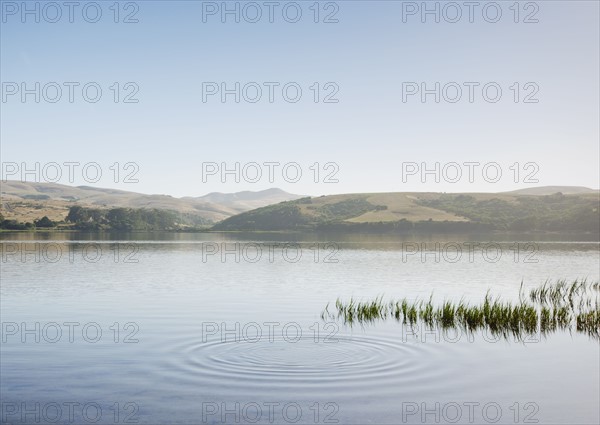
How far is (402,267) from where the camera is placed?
75062mm

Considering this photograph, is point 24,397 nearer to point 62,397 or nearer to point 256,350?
point 62,397

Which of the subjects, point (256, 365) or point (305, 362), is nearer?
point (256, 365)

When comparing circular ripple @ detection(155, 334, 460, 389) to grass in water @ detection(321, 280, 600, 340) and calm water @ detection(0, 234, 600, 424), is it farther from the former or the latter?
grass in water @ detection(321, 280, 600, 340)

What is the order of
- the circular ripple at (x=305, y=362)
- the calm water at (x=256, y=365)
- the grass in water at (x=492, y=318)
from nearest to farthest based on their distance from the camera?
the calm water at (x=256, y=365)
the circular ripple at (x=305, y=362)
the grass in water at (x=492, y=318)

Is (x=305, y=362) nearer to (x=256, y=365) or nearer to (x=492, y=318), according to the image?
(x=256, y=365)

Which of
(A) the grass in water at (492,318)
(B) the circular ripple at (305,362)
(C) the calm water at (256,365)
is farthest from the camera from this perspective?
(A) the grass in water at (492,318)

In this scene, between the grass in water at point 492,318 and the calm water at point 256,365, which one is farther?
the grass in water at point 492,318

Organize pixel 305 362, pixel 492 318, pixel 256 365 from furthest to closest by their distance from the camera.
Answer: pixel 492 318 < pixel 305 362 < pixel 256 365

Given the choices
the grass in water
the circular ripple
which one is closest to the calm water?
the circular ripple

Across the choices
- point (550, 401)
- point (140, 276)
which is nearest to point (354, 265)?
point (140, 276)

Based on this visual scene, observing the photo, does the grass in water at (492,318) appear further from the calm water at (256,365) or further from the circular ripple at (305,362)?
the circular ripple at (305,362)

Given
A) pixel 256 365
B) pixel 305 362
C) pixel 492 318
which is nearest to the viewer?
pixel 256 365

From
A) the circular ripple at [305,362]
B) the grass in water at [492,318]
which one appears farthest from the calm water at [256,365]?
the grass in water at [492,318]

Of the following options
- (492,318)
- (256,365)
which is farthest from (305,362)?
(492,318)
